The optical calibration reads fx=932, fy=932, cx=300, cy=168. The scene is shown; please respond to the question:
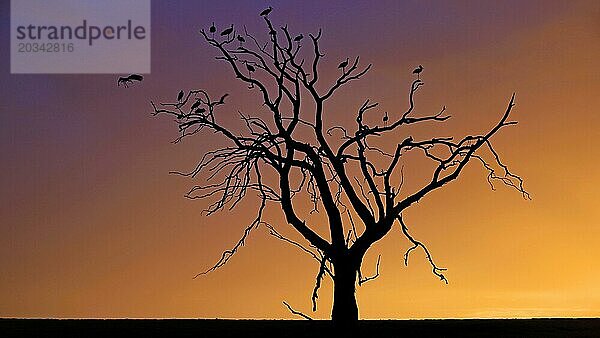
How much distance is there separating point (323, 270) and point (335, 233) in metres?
0.14

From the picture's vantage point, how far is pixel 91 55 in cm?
321

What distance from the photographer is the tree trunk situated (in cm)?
247

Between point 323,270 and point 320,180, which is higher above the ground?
point 320,180

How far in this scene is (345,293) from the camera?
2.47m

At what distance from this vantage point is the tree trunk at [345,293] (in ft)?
8.11
